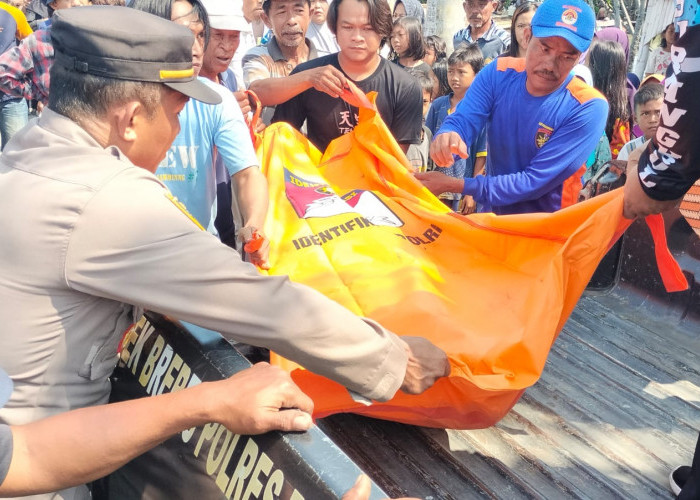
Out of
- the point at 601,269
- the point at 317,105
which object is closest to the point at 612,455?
the point at 601,269

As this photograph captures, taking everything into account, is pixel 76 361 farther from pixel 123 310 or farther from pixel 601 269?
pixel 601 269

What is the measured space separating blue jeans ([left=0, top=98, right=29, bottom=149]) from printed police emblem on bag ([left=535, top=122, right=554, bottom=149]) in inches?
192

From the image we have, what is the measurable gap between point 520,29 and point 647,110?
105 centimetres

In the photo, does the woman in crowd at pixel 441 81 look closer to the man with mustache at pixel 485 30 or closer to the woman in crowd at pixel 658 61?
the man with mustache at pixel 485 30

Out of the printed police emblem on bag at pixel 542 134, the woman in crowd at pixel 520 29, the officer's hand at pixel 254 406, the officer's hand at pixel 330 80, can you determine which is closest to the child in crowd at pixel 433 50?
the woman in crowd at pixel 520 29

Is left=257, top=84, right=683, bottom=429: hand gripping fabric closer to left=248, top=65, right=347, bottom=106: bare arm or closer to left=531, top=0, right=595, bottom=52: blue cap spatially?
left=248, top=65, right=347, bottom=106: bare arm

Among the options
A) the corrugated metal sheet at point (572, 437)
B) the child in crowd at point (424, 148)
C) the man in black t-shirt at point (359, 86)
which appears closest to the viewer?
the corrugated metal sheet at point (572, 437)

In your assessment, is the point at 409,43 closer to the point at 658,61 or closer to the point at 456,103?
the point at 456,103

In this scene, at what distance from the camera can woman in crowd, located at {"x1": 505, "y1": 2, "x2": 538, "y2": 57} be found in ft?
15.0

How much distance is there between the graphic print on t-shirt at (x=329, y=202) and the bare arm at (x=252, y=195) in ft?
0.67

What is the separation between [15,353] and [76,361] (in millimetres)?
129

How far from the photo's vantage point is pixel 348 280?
8.57ft

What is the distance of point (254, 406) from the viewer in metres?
1.25

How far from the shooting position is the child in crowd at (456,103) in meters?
4.66
